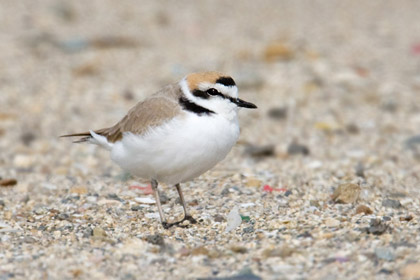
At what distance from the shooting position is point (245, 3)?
12211 mm

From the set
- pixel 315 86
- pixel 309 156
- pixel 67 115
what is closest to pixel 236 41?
pixel 315 86

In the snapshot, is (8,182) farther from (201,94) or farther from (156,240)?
(201,94)

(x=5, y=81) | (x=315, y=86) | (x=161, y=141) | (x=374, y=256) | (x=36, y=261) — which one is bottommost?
(x=374, y=256)

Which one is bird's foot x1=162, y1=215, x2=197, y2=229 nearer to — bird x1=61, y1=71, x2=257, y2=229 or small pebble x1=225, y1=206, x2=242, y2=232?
bird x1=61, y1=71, x2=257, y2=229

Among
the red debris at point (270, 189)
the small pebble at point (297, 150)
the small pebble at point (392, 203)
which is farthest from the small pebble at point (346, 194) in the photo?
the small pebble at point (297, 150)

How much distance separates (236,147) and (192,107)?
264 cm

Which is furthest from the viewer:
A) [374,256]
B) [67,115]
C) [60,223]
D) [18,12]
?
[18,12]

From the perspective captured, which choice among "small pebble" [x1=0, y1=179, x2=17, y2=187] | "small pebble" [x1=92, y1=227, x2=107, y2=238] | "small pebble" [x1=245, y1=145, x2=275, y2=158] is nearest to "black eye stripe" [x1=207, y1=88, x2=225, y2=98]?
"small pebble" [x1=92, y1=227, x2=107, y2=238]

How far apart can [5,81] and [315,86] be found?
3.71 m

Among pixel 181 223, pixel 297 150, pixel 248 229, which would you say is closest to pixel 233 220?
pixel 248 229

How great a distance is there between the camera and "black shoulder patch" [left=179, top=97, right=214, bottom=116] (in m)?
4.19

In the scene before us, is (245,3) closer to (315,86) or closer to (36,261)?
(315,86)

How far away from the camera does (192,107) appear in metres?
4.23

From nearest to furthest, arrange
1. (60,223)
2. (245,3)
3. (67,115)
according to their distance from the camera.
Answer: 1. (60,223)
2. (67,115)
3. (245,3)
